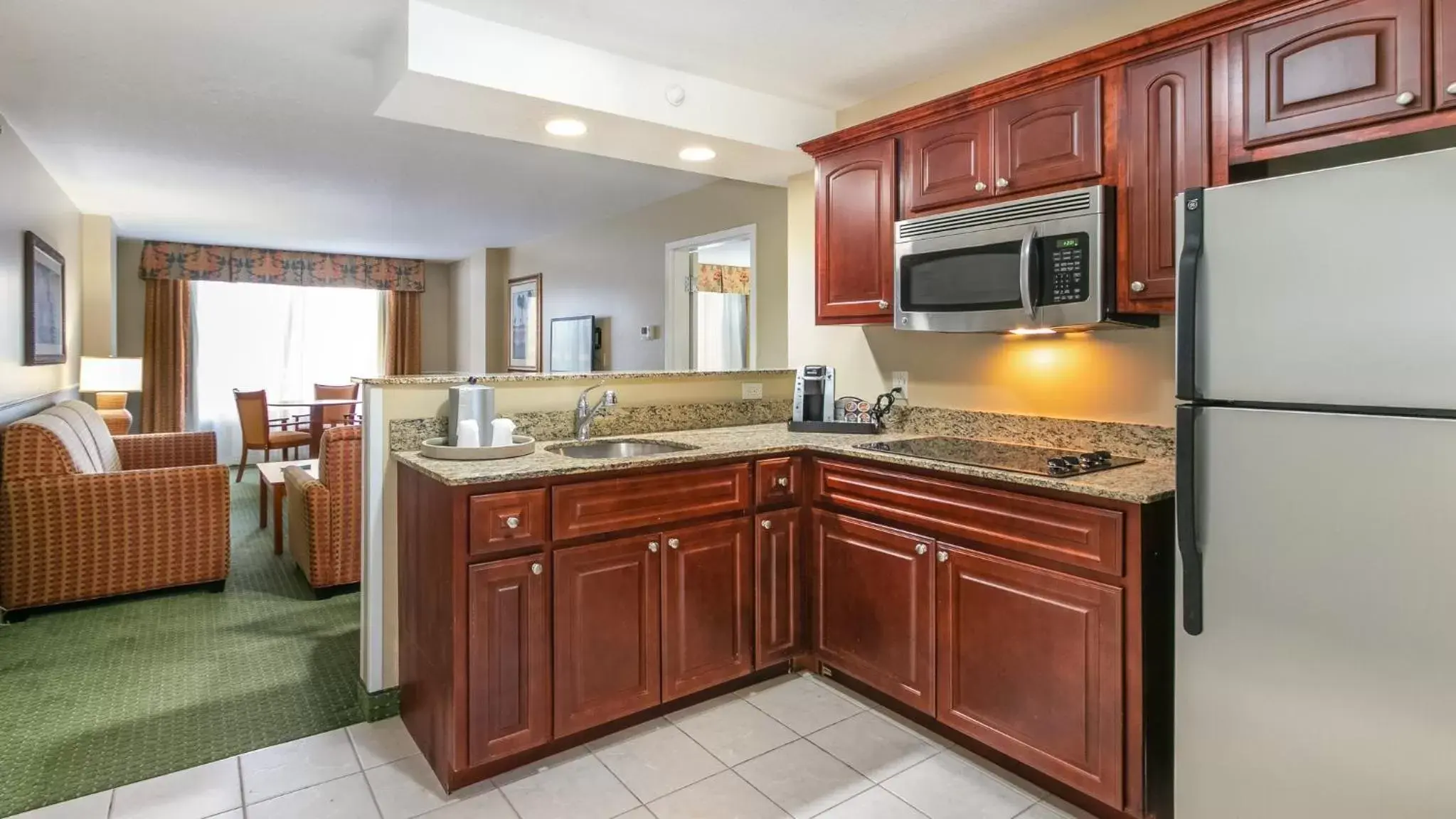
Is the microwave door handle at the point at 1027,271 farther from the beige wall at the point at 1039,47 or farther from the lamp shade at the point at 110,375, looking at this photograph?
the lamp shade at the point at 110,375

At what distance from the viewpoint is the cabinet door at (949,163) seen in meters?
2.45

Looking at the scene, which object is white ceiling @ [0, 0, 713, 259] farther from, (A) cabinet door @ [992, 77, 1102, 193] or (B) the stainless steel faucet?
(A) cabinet door @ [992, 77, 1102, 193]

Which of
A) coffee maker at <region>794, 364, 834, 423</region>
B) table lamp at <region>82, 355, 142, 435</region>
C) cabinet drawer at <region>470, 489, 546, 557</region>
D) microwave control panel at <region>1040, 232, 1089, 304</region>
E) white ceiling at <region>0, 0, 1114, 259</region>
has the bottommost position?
cabinet drawer at <region>470, 489, 546, 557</region>

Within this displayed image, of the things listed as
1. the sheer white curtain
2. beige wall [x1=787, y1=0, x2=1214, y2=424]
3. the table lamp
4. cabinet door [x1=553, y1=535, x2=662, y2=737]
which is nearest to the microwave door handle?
beige wall [x1=787, y1=0, x2=1214, y2=424]

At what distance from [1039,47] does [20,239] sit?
4831 millimetres

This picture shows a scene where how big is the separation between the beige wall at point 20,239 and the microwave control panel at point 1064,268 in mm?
4403

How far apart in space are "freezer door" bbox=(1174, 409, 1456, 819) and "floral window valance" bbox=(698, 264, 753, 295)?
14.6ft

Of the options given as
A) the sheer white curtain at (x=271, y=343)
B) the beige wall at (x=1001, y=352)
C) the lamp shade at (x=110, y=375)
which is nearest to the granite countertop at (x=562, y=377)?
the beige wall at (x=1001, y=352)

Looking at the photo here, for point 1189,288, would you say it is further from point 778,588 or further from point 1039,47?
point 778,588

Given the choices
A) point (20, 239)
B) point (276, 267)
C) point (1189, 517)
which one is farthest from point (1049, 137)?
point (276, 267)

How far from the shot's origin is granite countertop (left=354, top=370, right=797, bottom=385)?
2424 millimetres

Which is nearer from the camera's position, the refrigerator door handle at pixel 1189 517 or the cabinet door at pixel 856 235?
the refrigerator door handle at pixel 1189 517

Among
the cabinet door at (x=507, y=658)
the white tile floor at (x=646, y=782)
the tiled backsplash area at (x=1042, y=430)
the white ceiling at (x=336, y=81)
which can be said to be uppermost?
the white ceiling at (x=336, y=81)

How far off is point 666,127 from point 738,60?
0.35m
